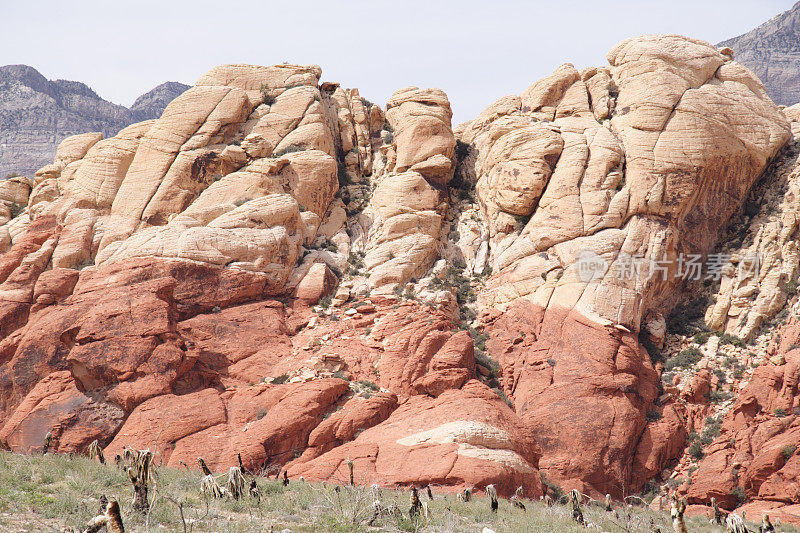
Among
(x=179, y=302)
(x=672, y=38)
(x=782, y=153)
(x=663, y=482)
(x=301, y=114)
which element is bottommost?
(x=663, y=482)

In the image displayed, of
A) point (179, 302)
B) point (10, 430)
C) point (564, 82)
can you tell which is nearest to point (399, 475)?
point (179, 302)

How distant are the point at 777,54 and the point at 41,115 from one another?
379 ft

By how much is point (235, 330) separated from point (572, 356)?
50.0ft

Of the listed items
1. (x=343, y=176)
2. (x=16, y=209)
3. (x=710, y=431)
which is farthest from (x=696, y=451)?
(x=16, y=209)

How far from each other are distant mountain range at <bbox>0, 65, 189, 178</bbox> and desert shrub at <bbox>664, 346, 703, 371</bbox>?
3367 inches

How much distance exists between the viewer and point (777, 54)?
93000mm

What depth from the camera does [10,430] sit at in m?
23.0

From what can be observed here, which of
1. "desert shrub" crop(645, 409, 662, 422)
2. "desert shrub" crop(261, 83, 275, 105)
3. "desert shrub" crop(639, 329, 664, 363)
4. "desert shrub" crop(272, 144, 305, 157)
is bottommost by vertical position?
"desert shrub" crop(645, 409, 662, 422)

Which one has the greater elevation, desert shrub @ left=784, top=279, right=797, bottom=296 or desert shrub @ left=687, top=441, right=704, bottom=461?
desert shrub @ left=784, top=279, right=797, bottom=296

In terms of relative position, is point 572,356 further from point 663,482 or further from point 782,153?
point 782,153

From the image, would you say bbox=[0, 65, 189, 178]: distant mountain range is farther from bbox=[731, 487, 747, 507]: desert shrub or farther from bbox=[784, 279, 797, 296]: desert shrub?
bbox=[731, 487, 747, 507]: desert shrub

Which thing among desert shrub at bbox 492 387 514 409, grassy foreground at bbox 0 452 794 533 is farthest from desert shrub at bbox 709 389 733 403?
desert shrub at bbox 492 387 514 409

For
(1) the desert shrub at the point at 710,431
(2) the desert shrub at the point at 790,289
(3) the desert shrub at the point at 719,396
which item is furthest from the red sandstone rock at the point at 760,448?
(2) the desert shrub at the point at 790,289

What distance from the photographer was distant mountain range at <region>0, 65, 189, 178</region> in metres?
87.4
